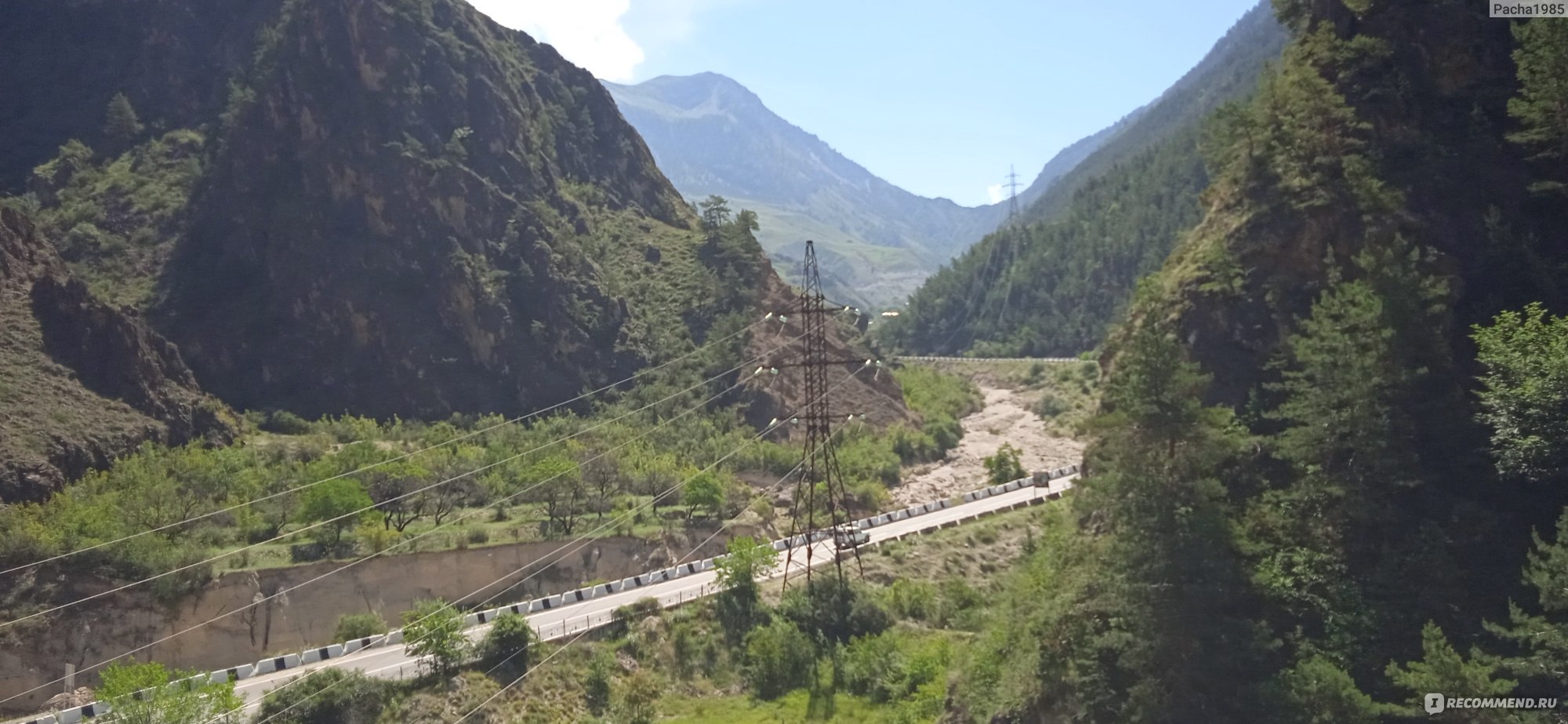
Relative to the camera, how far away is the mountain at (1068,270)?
14450 centimetres

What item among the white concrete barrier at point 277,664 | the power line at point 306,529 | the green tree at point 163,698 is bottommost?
the white concrete barrier at point 277,664

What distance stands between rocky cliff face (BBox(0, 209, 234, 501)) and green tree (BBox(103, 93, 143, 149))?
84.8 ft

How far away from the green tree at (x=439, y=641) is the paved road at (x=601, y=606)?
0.60 m

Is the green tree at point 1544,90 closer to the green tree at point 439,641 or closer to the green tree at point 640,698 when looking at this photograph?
the green tree at point 640,698

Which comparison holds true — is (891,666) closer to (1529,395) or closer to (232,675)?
(232,675)

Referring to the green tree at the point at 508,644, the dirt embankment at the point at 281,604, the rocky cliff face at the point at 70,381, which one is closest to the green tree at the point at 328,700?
the green tree at the point at 508,644

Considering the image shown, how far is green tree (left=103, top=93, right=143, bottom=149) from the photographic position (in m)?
93.6

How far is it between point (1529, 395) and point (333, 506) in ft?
152

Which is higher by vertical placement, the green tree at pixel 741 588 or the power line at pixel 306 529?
the power line at pixel 306 529

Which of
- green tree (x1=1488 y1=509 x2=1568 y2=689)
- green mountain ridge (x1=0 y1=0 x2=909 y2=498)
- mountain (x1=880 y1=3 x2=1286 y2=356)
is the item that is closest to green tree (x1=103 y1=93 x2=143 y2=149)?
green mountain ridge (x1=0 y1=0 x2=909 y2=498)

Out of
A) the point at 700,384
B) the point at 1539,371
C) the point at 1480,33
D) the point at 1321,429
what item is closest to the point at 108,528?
the point at 700,384

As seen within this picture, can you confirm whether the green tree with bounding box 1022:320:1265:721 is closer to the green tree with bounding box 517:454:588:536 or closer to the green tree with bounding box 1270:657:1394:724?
the green tree with bounding box 1270:657:1394:724

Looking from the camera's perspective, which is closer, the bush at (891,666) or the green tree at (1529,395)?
the green tree at (1529,395)

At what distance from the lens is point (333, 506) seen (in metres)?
56.1
